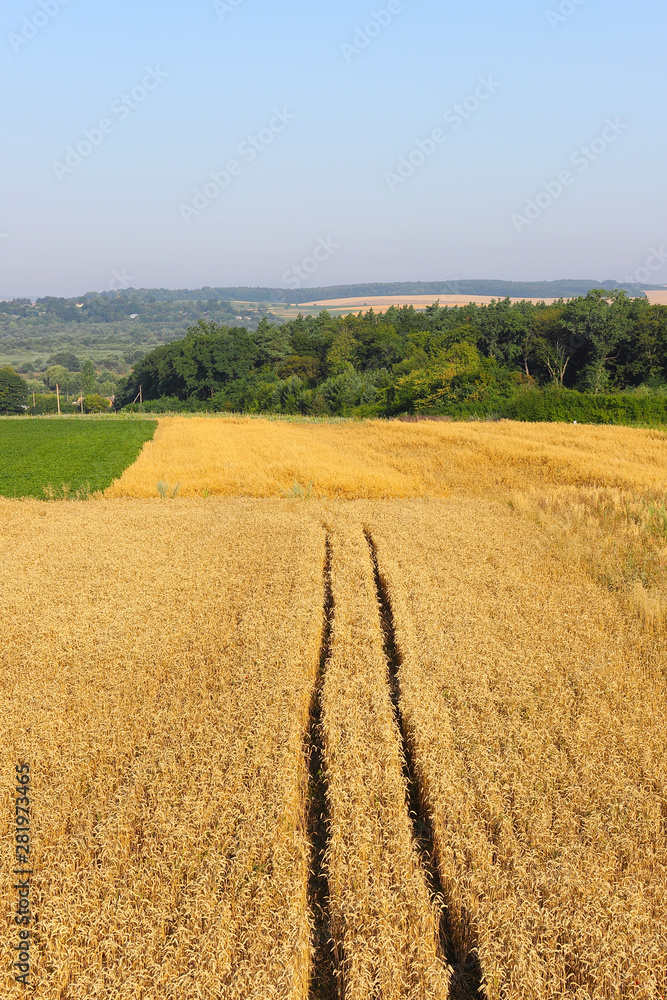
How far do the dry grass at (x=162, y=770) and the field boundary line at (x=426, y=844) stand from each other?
2.82ft

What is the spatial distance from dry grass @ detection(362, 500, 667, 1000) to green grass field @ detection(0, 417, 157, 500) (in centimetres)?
1318

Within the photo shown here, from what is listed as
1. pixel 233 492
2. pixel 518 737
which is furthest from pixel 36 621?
pixel 233 492

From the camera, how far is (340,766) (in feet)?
17.2

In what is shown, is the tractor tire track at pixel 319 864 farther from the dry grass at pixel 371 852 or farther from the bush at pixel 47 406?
the bush at pixel 47 406

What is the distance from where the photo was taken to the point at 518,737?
5754mm

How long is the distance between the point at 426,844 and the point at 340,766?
0.89 m

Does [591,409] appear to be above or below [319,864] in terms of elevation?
above

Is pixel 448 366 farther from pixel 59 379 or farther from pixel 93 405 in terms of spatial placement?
pixel 59 379

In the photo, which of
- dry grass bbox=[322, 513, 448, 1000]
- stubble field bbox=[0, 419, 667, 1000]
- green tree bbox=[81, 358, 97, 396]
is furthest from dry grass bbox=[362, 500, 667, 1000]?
green tree bbox=[81, 358, 97, 396]

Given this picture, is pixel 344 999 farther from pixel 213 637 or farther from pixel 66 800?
pixel 213 637

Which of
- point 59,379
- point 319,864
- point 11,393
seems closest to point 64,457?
point 319,864

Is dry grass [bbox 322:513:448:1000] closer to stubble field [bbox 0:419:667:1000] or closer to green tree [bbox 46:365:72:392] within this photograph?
stubble field [bbox 0:419:667:1000]

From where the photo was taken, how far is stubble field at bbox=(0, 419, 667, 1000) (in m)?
3.70

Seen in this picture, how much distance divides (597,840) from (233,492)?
15.4m
